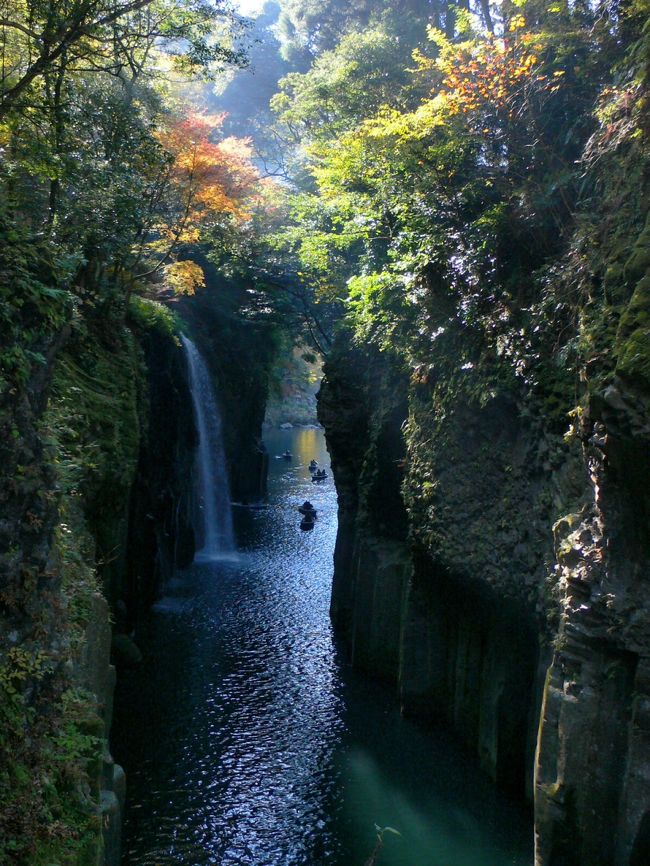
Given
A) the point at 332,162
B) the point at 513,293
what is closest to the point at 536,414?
the point at 513,293

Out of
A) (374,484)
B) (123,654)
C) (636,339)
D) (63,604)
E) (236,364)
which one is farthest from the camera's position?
(236,364)

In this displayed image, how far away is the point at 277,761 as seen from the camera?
14.3 meters

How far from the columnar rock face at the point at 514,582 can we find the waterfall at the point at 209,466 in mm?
9432

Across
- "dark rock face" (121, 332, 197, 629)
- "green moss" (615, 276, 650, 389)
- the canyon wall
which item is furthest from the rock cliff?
the canyon wall

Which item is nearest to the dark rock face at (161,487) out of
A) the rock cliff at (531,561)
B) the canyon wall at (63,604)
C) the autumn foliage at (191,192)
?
the canyon wall at (63,604)

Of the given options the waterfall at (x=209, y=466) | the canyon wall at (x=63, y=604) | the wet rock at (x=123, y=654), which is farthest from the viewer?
the waterfall at (x=209, y=466)

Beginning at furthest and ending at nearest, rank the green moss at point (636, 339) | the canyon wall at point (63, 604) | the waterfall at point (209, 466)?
1. the waterfall at point (209, 466)
2. the green moss at point (636, 339)
3. the canyon wall at point (63, 604)

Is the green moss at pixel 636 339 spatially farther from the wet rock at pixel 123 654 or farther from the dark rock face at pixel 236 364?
the dark rock face at pixel 236 364

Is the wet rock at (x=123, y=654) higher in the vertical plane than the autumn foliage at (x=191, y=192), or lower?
lower

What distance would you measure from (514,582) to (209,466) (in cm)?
2097

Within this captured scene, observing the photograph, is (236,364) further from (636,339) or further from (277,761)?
(636,339)

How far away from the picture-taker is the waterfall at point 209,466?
100.0 ft

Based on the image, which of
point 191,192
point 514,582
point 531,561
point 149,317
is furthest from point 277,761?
point 191,192

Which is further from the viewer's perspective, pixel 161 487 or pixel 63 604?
pixel 161 487
